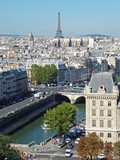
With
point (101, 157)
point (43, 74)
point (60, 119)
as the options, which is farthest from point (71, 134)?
point (43, 74)

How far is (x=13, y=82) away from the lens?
225 ft

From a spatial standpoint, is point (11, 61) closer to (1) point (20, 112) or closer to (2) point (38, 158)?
(1) point (20, 112)

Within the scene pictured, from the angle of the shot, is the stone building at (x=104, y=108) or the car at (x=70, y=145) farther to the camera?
the car at (x=70, y=145)

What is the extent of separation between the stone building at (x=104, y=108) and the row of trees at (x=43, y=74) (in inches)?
1752

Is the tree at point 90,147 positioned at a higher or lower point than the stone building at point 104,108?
lower

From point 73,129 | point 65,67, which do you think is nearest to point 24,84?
point 65,67

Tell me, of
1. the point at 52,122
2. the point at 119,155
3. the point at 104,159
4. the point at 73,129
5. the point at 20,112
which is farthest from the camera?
the point at 20,112

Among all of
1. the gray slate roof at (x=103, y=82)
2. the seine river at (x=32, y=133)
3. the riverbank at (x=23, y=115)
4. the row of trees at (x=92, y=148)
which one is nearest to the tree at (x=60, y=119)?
the seine river at (x=32, y=133)

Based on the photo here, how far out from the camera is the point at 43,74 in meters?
82.4

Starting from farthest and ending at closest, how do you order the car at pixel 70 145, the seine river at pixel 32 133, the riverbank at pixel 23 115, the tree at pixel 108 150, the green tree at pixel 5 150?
the riverbank at pixel 23 115, the seine river at pixel 32 133, the car at pixel 70 145, the tree at pixel 108 150, the green tree at pixel 5 150

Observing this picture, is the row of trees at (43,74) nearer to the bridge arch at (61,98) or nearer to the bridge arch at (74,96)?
the bridge arch at (61,98)

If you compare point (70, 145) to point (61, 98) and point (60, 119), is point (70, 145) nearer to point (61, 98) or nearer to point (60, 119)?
point (60, 119)

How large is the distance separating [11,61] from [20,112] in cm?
4284

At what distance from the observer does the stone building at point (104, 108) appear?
36.6 meters
